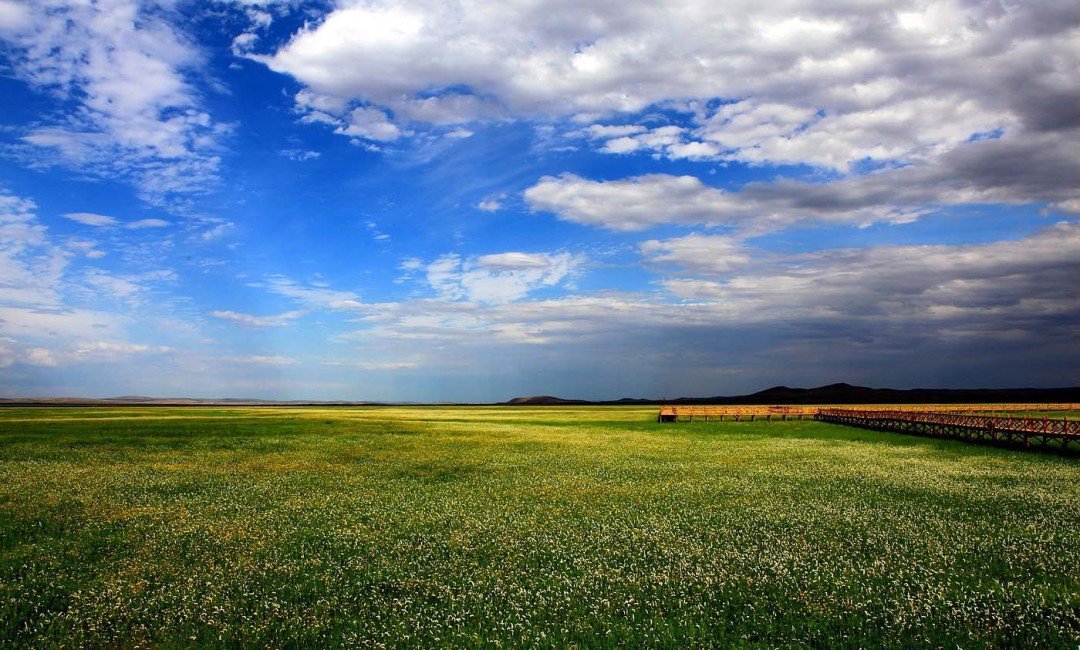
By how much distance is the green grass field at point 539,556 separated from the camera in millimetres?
11656

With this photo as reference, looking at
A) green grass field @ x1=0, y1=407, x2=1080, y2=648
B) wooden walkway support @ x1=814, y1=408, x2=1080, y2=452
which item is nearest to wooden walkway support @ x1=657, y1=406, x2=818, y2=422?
wooden walkway support @ x1=814, y1=408, x2=1080, y2=452

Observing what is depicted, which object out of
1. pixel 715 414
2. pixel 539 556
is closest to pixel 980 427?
pixel 715 414

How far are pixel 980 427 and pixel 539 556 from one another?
167 feet

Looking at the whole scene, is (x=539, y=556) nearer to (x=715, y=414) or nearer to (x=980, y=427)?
(x=980, y=427)

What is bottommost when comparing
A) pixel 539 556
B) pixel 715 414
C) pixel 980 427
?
pixel 715 414

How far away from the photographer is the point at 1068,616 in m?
11.7

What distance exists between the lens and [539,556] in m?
16.2

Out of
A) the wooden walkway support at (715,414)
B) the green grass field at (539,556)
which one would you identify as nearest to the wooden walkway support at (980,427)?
the wooden walkway support at (715,414)

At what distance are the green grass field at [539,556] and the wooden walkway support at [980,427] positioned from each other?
13837mm

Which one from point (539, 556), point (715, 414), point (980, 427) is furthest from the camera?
point (715, 414)

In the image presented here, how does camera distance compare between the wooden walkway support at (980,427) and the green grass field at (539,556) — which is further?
the wooden walkway support at (980,427)

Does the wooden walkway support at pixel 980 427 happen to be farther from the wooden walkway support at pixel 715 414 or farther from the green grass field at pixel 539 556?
the green grass field at pixel 539 556

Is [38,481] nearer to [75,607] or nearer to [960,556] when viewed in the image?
[75,607]

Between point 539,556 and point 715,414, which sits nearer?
point 539,556
